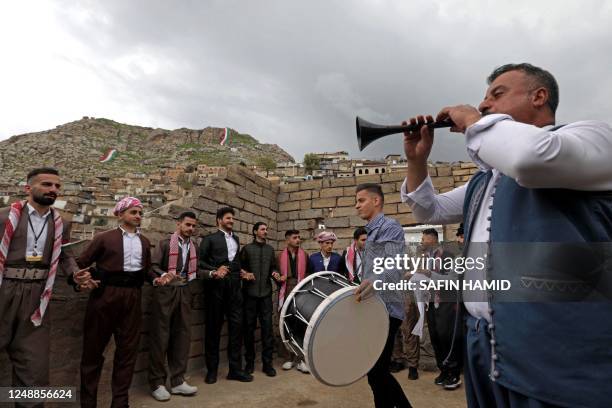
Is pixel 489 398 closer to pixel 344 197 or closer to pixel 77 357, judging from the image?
pixel 77 357

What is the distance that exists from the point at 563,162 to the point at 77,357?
4932 millimetres

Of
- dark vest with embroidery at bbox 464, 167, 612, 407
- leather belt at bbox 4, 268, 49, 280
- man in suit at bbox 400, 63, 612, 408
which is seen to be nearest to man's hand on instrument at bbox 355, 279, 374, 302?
man in suit at bbox 400, 63, 612, 408

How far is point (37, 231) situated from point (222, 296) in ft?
9.34

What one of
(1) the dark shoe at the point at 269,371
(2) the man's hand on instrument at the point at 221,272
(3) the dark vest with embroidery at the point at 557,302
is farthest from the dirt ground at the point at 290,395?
(3) the dark vest with embroidery at the point at 557,302

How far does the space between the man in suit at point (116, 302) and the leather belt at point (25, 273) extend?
540 mm

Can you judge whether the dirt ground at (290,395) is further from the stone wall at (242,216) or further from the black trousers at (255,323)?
the stone wall at (242,216)

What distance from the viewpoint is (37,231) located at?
12.0 ft

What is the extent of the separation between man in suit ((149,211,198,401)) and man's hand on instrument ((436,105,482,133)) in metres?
4.17

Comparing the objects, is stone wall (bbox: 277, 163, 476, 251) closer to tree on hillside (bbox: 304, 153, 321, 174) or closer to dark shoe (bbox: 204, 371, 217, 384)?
dark shoe (bbox: 204, 371, 217, 384)

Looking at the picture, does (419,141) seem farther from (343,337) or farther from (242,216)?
(242,216)

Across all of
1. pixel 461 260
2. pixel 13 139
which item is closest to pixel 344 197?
pixel 461 260

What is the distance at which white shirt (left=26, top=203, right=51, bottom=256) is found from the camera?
3585 millimetres

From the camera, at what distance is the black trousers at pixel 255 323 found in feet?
20.4

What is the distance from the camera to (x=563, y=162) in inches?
43.6
